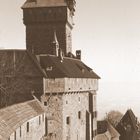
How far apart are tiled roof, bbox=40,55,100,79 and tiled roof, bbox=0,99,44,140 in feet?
17.7

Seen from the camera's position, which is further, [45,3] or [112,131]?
[112,131]

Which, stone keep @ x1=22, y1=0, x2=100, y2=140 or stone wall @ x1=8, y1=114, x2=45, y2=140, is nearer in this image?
stone wall @ x1=8, y1=114, x2=45, y2=140

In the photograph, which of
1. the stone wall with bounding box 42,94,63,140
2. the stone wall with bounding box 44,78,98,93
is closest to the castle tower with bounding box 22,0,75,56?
the stone wall with bounding box 44,78,98,93

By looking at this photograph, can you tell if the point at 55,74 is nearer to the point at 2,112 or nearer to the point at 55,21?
the point at 55,21

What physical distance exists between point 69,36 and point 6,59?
14074mm

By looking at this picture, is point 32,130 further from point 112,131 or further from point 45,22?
point 112,131

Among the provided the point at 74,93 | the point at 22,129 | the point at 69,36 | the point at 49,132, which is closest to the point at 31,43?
the point at 69,36

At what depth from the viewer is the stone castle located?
135 ft

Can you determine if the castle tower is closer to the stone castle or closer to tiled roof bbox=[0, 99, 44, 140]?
the stone castle

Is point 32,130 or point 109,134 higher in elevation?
point 32,130

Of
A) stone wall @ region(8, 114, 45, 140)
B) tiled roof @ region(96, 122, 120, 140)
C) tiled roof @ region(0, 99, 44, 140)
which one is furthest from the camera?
tiled roof @ region(96, 122, 120, 140)

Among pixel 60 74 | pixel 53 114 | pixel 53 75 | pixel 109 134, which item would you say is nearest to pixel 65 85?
pixel 60 74

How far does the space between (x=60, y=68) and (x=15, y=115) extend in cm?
1425

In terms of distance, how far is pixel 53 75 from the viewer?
1651 inches
